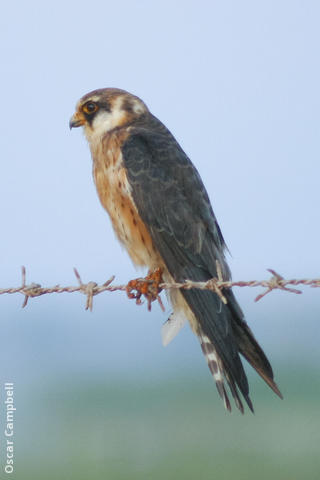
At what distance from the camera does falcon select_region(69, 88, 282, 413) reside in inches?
213

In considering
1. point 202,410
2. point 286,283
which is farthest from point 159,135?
point 202,410

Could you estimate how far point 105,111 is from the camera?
6395mm

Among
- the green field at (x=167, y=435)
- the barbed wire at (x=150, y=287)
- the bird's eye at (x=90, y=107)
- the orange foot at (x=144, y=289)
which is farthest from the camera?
the green field at (x=167, y=435)

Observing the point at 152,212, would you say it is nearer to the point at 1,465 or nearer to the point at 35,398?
the point at 1,465

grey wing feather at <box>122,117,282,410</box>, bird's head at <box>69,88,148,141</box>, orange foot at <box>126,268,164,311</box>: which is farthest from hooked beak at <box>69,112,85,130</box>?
orange foot at <box>126,268,164,311</box>

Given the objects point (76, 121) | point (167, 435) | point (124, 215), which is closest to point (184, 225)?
point (124, 215)

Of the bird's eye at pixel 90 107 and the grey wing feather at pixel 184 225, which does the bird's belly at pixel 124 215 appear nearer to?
the grey wing feather at pixel 184 225

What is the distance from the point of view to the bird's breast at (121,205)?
5777 millimetres

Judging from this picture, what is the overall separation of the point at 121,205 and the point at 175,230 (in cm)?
33

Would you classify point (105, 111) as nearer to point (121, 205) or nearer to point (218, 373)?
point (121, 205)

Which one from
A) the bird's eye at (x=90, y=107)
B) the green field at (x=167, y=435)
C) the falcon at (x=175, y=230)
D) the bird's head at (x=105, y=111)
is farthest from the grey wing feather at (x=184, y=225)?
the green field at (x=167, y=435)

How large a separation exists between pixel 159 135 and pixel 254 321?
206 ft

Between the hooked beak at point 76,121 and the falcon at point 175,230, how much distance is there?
385mm

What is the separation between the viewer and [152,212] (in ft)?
18.8
